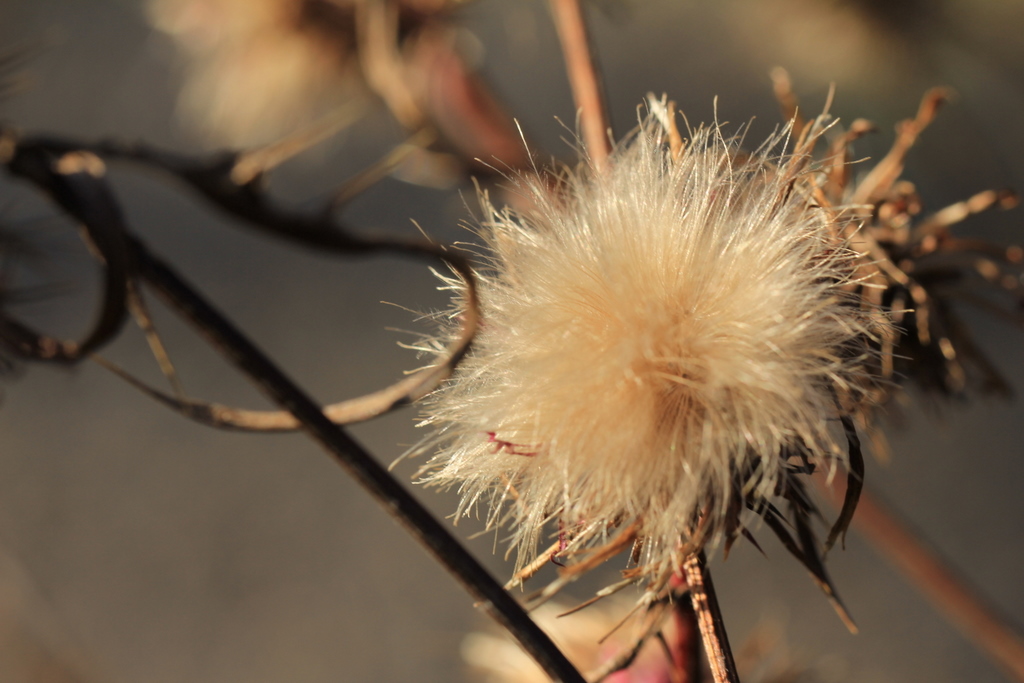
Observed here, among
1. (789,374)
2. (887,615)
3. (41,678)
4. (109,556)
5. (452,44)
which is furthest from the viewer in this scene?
(109,556)

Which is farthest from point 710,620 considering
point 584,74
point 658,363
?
point 584,74

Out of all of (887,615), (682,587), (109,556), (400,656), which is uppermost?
(682,587)

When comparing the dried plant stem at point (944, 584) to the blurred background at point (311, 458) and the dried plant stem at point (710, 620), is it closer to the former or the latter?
the dried plant stem at point (710, 620)

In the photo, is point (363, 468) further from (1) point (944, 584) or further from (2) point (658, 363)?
(1) point (944, 584)

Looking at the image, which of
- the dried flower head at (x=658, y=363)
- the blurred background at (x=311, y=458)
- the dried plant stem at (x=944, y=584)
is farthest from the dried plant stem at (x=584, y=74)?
the blurred background at (x=311, y=458)

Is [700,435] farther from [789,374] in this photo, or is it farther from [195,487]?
[195,487]

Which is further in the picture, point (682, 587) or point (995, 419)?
point (995, 419)

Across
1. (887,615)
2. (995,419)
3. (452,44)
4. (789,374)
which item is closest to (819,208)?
(789,374)
